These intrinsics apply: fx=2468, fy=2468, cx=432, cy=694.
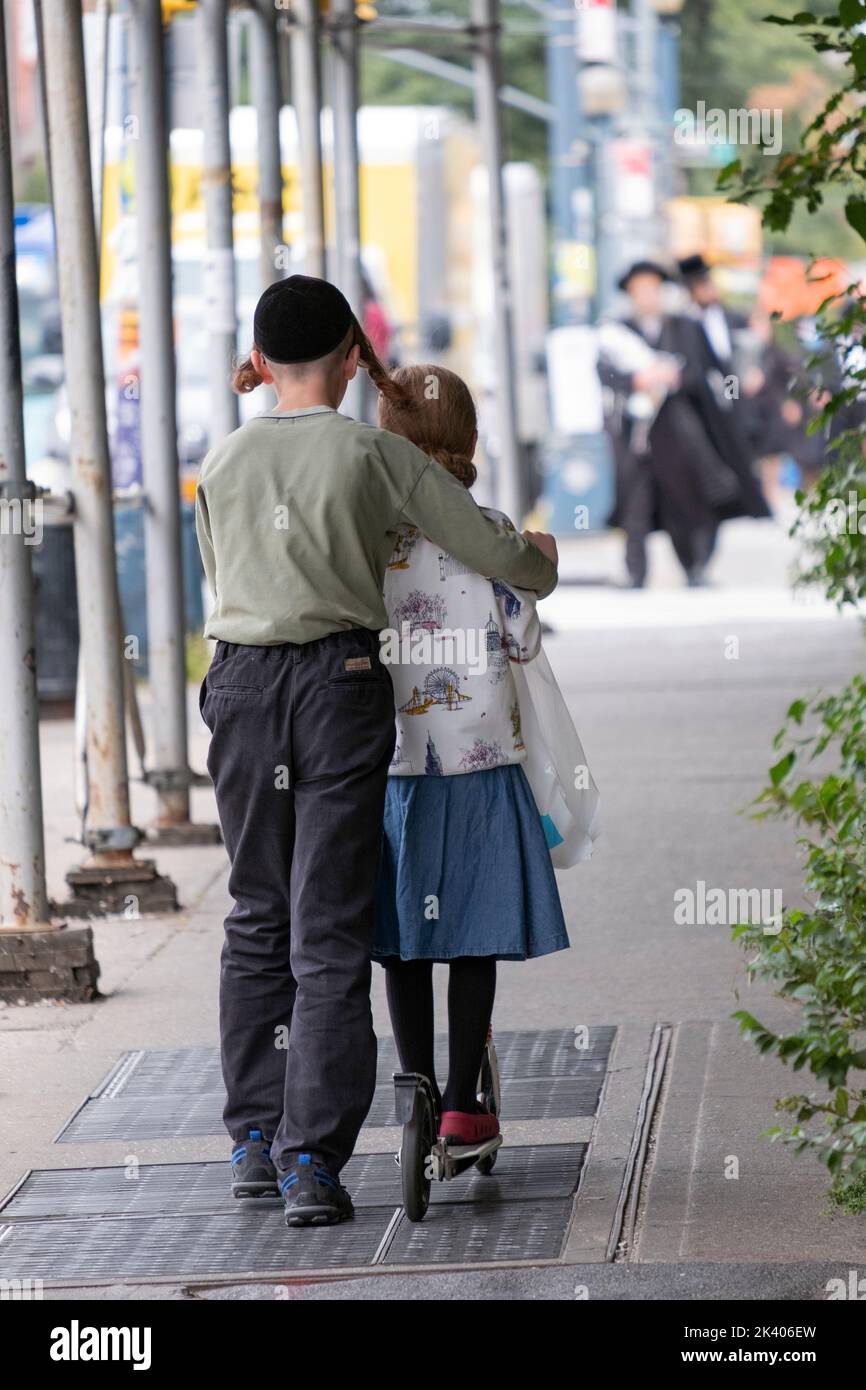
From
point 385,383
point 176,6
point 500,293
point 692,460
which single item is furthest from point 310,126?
point 385,383

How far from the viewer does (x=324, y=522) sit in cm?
448

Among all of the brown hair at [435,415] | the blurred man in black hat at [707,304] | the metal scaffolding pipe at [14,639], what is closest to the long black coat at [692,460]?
the blurred man in black hat at [707,304]

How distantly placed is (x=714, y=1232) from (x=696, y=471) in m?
15.0

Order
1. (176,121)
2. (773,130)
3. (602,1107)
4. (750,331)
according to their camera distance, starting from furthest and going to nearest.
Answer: (750,331), (176,121), (773,130), (602,1107)

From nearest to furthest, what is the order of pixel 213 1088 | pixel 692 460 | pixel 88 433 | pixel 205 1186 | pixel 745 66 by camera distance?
pixel 205 1186 < pixel 213 1088 < pixel 88 433 < pixel 692 460 < pixel 745 66

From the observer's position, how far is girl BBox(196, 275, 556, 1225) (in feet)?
14.8

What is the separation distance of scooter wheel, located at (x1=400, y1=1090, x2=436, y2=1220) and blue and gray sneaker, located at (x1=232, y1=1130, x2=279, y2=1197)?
1.11 ft

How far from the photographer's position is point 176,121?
17.5 m

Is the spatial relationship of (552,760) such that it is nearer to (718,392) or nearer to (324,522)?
(324,522)

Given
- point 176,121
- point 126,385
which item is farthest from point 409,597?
point 176,121

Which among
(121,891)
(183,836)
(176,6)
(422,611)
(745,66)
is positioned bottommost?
(183,836)

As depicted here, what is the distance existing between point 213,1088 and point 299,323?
196cm

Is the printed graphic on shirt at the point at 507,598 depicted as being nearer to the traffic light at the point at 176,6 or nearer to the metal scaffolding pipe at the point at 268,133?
the metal scaffolding pipe at the point at 268,133

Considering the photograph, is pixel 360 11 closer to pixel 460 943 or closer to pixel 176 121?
pixel 176 121
